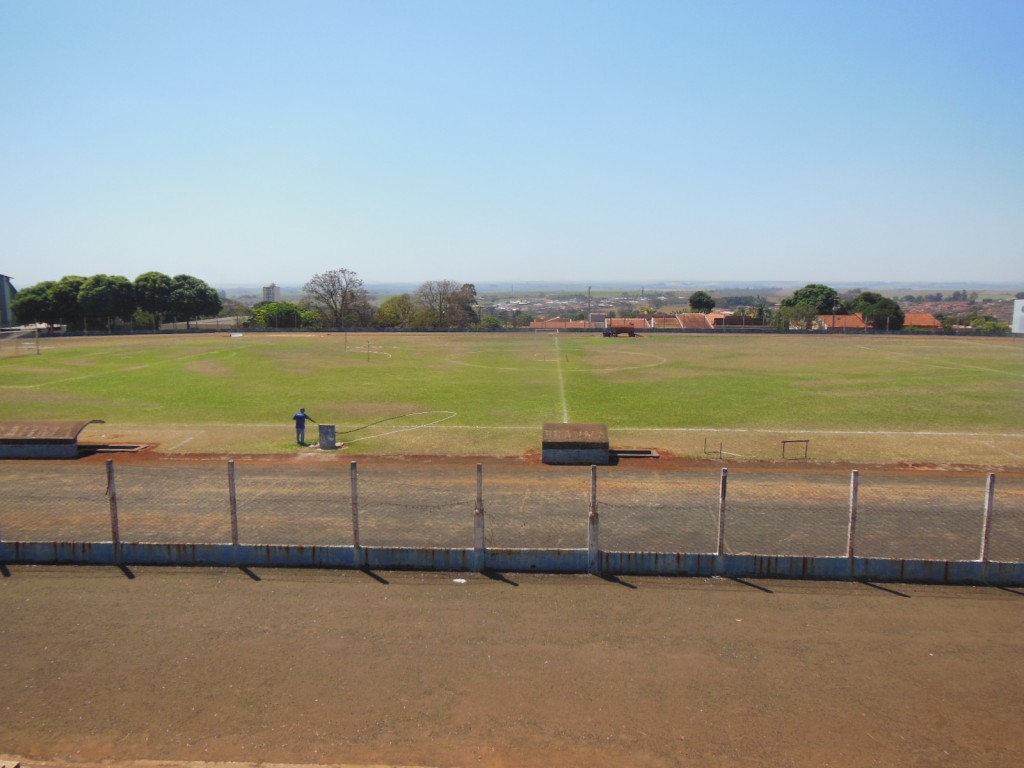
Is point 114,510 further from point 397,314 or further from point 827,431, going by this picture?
point 397,314

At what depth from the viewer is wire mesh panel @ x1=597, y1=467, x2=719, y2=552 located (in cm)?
1387

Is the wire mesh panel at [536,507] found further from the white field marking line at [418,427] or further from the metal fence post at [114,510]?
the white field marking line at [418,427]

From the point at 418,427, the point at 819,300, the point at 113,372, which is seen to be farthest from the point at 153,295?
the point at 819,300

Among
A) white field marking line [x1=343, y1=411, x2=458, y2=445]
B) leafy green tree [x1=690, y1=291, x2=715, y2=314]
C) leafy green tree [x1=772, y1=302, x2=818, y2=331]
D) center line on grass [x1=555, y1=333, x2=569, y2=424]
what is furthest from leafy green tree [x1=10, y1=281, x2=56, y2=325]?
leafy green tree [x1=690, y1=291, x2=715, y2=314]

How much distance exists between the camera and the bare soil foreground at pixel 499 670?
808 cm

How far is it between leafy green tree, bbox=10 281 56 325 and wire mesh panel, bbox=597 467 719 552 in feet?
299

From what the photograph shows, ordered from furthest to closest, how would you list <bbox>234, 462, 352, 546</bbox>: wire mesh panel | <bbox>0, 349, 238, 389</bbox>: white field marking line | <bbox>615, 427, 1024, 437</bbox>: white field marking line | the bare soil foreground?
<bbox>0, 349, 238, 389</bbox>: white field marking line, <bbox>615, 427, 1024, 437</bbox>: white field marking line, <bbox>234, 462, 352, 546</bbox>: wire mesh panel, the bare soil foreground

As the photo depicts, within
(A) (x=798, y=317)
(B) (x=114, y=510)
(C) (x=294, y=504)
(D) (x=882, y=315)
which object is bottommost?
(C) (x=294, y=504)

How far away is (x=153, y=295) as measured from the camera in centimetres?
9331

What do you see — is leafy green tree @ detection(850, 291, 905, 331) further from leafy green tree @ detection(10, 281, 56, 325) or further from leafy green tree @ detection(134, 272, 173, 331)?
leafy green tree @ detection(10, 281, 56, 325)

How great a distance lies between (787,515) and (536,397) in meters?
20.8

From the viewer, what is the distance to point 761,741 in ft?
26.7

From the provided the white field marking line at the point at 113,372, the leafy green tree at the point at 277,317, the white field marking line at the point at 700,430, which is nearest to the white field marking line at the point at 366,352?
the white field marking line at the point at 113,372

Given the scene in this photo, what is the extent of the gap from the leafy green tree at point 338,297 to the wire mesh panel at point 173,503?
97.2 metres
